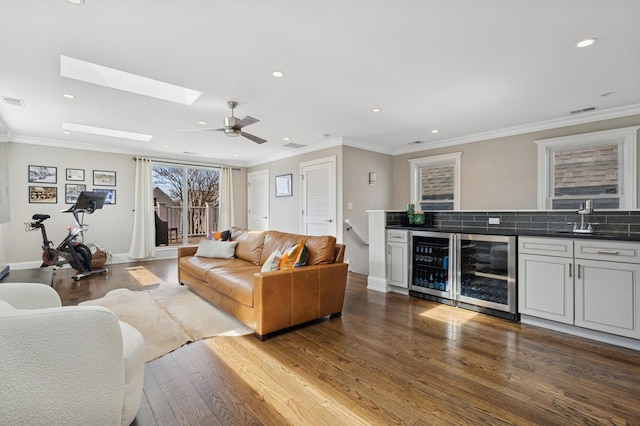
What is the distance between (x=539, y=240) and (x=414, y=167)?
11.2ft

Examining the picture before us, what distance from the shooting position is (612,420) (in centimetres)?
167

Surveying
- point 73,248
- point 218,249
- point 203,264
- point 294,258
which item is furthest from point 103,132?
point 294,258

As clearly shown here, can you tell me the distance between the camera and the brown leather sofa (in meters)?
2.70

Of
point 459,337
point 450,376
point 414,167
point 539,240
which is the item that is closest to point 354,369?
point 450,376

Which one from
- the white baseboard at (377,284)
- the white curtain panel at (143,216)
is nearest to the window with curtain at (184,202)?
the white curtain panel at (143,216)

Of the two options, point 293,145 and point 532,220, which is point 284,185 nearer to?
point 293,145

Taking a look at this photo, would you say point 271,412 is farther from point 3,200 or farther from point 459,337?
point 3,200

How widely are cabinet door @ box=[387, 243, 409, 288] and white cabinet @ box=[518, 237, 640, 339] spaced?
136 centimetres

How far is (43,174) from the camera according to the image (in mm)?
5691

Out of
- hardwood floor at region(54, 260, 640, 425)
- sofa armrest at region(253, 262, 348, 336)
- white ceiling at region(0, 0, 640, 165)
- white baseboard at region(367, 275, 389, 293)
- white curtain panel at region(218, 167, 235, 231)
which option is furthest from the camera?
white curtain panel at region(218, 167, 235, 231)

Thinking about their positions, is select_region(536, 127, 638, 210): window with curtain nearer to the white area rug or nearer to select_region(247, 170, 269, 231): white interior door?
the white area rug

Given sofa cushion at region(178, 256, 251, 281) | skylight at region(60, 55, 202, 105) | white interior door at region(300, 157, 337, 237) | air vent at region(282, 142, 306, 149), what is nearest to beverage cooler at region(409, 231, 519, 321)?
white interior door at region(300, 157, 337, 237)

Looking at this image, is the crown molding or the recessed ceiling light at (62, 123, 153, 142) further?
the recessed ceiling light at (62, 123, 153, 142)

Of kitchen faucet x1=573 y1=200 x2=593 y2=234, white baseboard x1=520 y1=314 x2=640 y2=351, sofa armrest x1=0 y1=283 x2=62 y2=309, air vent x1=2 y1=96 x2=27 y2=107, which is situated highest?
air vent x1=2 y1=96 x2=27 y2=107
